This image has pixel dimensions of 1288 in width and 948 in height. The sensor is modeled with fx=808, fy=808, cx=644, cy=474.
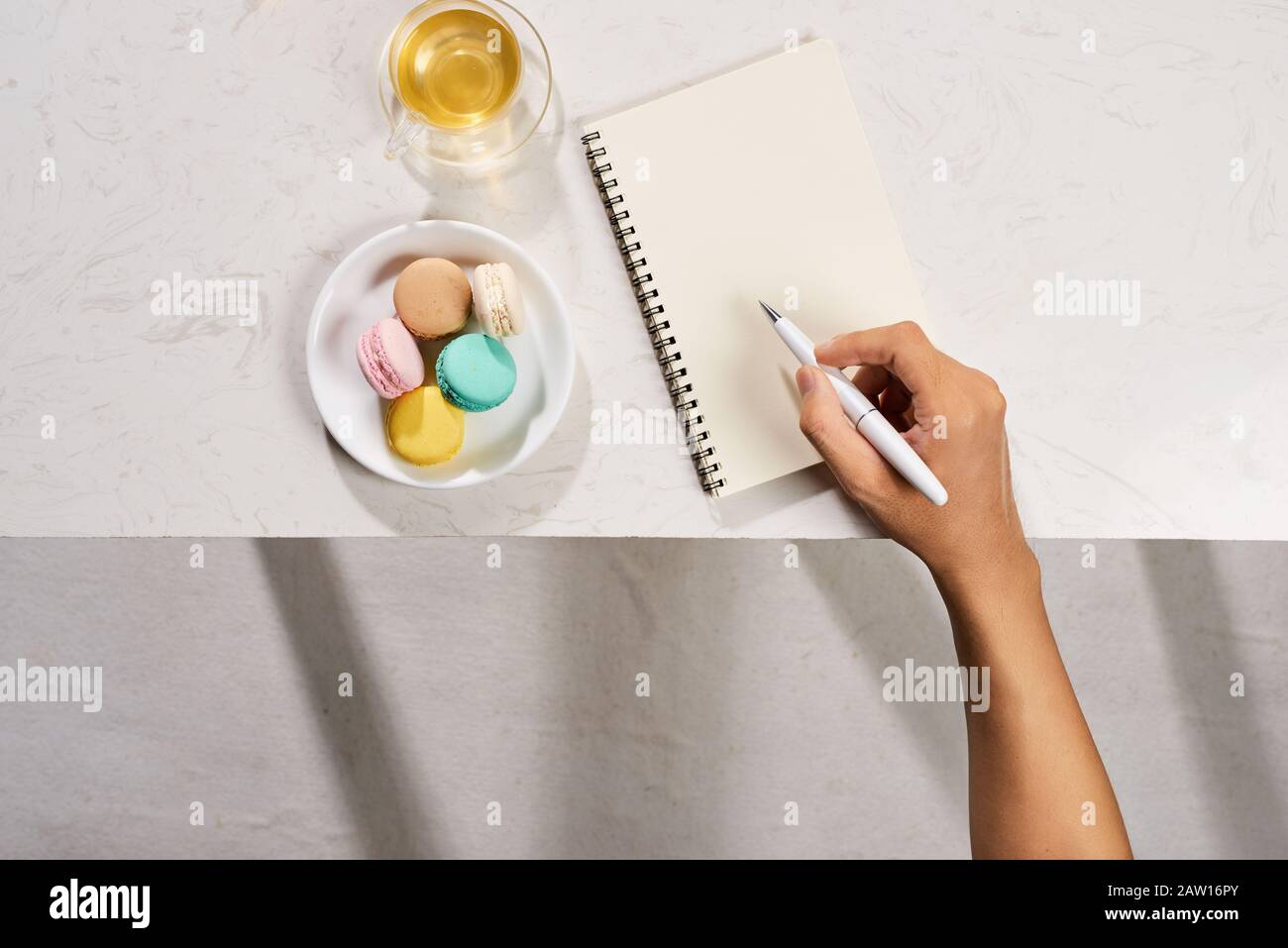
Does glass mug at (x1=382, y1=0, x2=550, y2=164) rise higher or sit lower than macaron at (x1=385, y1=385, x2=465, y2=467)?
higher

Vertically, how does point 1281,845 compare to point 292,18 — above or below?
below

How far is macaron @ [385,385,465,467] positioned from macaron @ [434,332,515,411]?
12mm

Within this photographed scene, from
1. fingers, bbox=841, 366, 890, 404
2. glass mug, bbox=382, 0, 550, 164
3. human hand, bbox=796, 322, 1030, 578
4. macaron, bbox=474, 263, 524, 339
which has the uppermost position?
glass mug, bbox=382, 0, 550, 164

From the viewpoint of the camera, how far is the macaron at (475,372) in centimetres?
54

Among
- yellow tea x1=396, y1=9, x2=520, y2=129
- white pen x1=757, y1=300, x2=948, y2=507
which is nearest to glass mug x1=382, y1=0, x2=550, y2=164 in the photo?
yellow tea x1=396, y1=9, x2=520, y2=129

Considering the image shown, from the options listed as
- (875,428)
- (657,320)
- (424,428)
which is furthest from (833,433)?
(424,428)

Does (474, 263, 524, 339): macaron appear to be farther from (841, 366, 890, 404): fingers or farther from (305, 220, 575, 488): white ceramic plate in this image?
(841, 366, 890, 404): fingers

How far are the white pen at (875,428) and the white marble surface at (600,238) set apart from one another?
0.23ft

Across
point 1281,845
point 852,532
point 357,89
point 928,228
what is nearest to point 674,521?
point 852,532

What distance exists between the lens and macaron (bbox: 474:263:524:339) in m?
0.54

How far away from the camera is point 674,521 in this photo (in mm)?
606

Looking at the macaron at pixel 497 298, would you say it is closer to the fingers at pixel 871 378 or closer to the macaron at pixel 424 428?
the macaron at pixel 424 428

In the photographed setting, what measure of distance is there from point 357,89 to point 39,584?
45 cm

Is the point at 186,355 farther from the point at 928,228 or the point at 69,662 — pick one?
the point at 928,228
